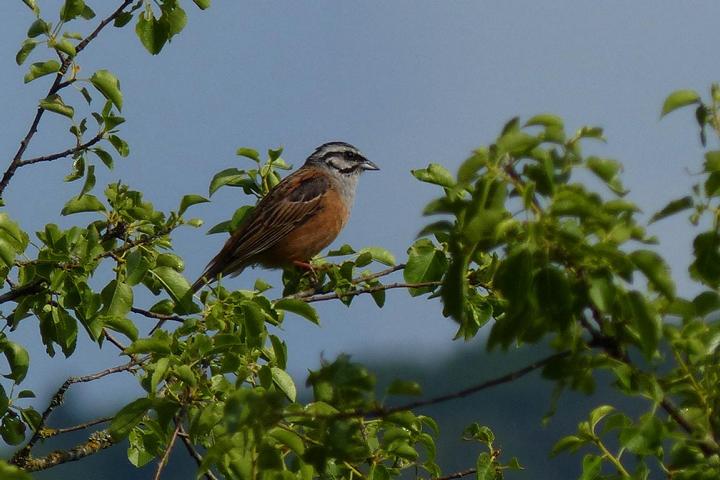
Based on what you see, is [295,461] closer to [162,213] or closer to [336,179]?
[162,213]

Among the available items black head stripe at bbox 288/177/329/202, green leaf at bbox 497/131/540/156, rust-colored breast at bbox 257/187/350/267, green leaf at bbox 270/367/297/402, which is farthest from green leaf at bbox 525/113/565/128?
black head stripe at bbox 288/177/329/202

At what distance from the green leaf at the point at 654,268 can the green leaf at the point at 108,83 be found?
4.12 meters

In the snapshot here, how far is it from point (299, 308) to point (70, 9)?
6.92ft

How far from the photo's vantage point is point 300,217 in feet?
37.1

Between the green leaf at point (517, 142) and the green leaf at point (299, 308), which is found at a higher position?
the green leaf at point (517, 142)

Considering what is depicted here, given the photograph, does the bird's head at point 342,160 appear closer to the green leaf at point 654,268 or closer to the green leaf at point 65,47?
the green leaf at point 65,47

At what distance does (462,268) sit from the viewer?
10.5 feet

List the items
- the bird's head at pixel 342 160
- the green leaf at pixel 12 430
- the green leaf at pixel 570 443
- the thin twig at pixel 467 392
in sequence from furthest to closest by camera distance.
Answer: the bird's head at pixel 342 160
the green leaf at pixel 12 430
the green leaf at pixel 570 443
the thin twig at pixel 467 392

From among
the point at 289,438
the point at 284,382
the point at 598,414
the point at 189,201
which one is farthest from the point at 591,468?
the point at 189,201

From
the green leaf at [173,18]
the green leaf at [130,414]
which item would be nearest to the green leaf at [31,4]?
the green leaf at [173,18]

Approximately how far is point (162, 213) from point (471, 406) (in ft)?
471

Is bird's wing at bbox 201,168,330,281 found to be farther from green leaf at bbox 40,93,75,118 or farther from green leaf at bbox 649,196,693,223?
green leaf at bbox 649,196,693,223

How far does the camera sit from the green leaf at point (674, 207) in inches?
131

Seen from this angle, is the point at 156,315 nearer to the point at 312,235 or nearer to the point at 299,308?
the point at 299,308
